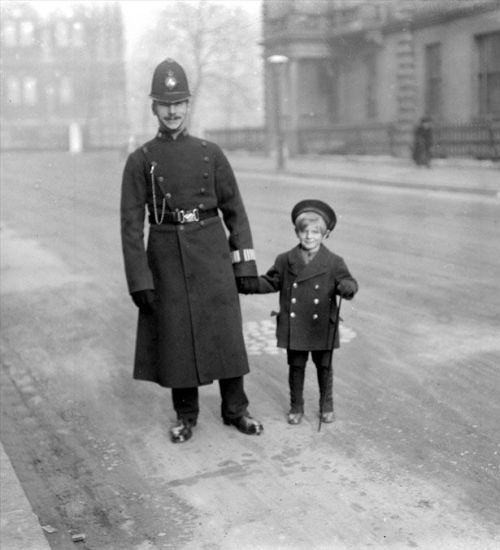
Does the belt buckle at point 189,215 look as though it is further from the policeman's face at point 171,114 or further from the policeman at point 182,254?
the policeman's face at point 171,114

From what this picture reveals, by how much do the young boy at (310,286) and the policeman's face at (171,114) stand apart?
2.46 ft

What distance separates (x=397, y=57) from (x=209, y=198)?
29651 millimetres

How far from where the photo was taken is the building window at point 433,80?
31391 mm

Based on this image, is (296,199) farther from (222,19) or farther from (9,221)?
(222,19)

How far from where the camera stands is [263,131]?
4294 cm

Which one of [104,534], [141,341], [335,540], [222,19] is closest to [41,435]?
[141,341]

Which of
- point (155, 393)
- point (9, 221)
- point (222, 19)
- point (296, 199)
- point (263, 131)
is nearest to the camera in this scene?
point (155, 393)

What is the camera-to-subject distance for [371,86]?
36156 millimetres

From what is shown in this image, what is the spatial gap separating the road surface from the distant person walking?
674 inches

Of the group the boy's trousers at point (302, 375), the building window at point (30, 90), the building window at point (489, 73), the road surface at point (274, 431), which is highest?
the building window at point (30, 90)

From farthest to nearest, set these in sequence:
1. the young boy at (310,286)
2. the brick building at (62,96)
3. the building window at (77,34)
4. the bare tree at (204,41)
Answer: the brick building at (62,96) → the bare tree at (204,41) → the building window at (77,34) → the young boy at (310,286)

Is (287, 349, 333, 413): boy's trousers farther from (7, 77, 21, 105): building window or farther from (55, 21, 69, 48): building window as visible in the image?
(7, 77, 21, 105): building window

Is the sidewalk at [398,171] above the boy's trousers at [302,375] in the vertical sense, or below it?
above

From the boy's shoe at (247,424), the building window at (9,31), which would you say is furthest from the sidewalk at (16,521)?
the building window at (9,31)
